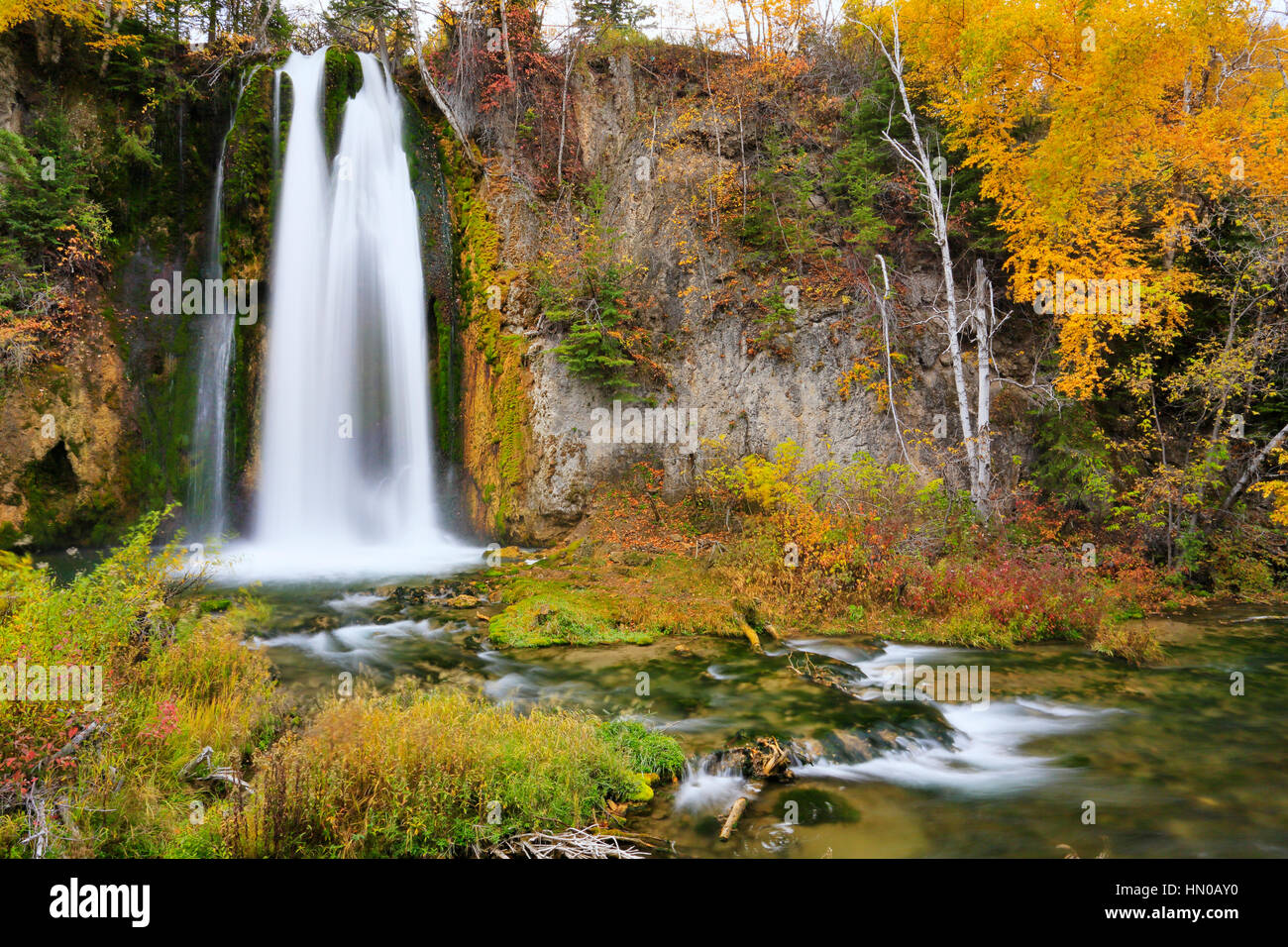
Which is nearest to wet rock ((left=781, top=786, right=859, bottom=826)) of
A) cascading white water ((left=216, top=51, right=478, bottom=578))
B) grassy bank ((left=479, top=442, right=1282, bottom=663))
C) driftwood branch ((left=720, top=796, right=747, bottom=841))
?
driftwood branch ((left=720, top=796, right=747, bottom=841))

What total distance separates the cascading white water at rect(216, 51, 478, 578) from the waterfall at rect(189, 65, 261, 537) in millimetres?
937

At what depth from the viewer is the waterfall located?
13672 millimetres

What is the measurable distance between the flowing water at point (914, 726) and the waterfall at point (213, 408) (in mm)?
5489

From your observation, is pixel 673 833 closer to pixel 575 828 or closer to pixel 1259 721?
pixel 575 828

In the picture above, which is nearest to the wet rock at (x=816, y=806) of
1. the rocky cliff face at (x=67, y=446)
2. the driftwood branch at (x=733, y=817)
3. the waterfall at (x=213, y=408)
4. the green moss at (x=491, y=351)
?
the driftwood branch at (x=733, y=817)

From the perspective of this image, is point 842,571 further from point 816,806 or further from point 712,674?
point 816,806

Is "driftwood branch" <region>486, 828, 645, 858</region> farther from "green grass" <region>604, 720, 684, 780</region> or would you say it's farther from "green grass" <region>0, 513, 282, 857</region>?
"green grass" <region>0, 513, 282, 857</region>

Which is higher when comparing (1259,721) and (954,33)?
(954,33)

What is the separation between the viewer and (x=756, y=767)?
525 centimetres

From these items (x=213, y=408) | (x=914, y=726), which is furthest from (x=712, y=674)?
(x=213, y=408)

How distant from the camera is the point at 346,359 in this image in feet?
46.8

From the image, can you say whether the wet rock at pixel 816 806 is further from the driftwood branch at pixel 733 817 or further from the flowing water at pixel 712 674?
the driftwood branch at pixel 733 817

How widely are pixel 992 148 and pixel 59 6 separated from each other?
19.7 meters

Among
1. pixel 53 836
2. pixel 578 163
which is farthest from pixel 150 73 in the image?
pixel 53 836
